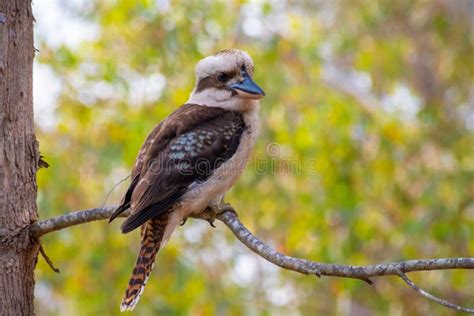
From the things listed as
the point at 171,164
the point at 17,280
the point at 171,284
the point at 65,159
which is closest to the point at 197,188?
the point at 171,164

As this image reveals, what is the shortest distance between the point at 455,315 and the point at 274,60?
8.27 feet

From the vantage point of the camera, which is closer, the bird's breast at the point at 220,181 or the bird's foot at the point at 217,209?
the bird's foot at the point at 217,209

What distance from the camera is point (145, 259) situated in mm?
3117

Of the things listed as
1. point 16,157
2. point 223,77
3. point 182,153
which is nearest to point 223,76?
point 223,77

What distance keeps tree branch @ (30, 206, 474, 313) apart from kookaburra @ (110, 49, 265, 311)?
338 mm

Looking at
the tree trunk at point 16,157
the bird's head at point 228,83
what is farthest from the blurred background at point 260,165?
the tree trunk at point 16,157

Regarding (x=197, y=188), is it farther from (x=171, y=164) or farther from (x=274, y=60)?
(x=274, y=60)

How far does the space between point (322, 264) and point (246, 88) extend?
5.06 ft

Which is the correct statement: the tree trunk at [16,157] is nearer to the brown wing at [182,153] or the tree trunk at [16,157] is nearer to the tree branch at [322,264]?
A: the tree branch at [322,264]

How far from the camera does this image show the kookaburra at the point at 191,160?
121 inches

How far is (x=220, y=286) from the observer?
6.86 meters

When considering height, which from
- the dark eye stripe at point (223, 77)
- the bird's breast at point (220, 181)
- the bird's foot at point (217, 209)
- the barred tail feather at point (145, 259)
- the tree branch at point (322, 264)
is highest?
the dark eye stripe at point (223, 77)

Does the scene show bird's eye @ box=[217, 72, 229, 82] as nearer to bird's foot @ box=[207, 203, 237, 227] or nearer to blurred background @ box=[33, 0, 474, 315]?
bird's foot @ box=[207, 203, 237, 227]

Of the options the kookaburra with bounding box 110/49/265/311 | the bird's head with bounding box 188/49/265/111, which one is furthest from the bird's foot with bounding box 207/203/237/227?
the bird's head with bounding box 188/49/265/111
